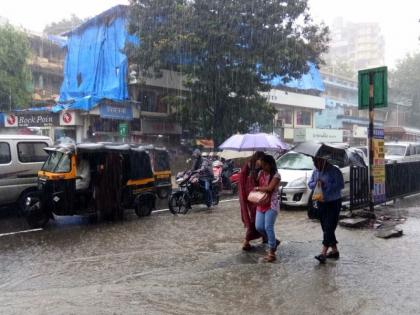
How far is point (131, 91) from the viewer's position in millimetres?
24750

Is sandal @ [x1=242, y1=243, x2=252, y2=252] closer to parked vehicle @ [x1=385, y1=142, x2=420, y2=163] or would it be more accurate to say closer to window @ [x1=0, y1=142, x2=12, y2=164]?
window @ [x1=0, y1=142, x2=12, y2=164]

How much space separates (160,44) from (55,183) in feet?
40.1

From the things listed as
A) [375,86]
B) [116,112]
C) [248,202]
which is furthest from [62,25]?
[248,202]

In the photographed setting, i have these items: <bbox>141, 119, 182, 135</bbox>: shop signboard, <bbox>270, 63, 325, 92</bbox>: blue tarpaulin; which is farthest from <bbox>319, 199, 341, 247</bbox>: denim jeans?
<bbox>270, 63, 325, 92</bbox>: blue tarpaulin

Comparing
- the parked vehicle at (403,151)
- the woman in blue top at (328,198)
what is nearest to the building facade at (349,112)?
the parked vehicle at (403,151)

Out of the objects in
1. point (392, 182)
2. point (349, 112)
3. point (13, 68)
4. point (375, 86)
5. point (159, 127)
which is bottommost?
point (392, 182)

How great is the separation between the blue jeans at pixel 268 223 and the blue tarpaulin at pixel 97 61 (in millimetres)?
17555

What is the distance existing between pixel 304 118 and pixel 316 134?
227 cm

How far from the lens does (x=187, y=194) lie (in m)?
11.6

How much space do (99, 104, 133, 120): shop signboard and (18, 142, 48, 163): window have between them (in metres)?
11.9

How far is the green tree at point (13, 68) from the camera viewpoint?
2489cm

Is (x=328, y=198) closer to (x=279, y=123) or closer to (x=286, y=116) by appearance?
(x=279, y=123)

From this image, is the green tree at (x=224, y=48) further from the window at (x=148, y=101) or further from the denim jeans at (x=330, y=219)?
the denim jeans at (x=330, y=219)

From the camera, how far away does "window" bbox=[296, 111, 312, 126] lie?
39875 millimetres
